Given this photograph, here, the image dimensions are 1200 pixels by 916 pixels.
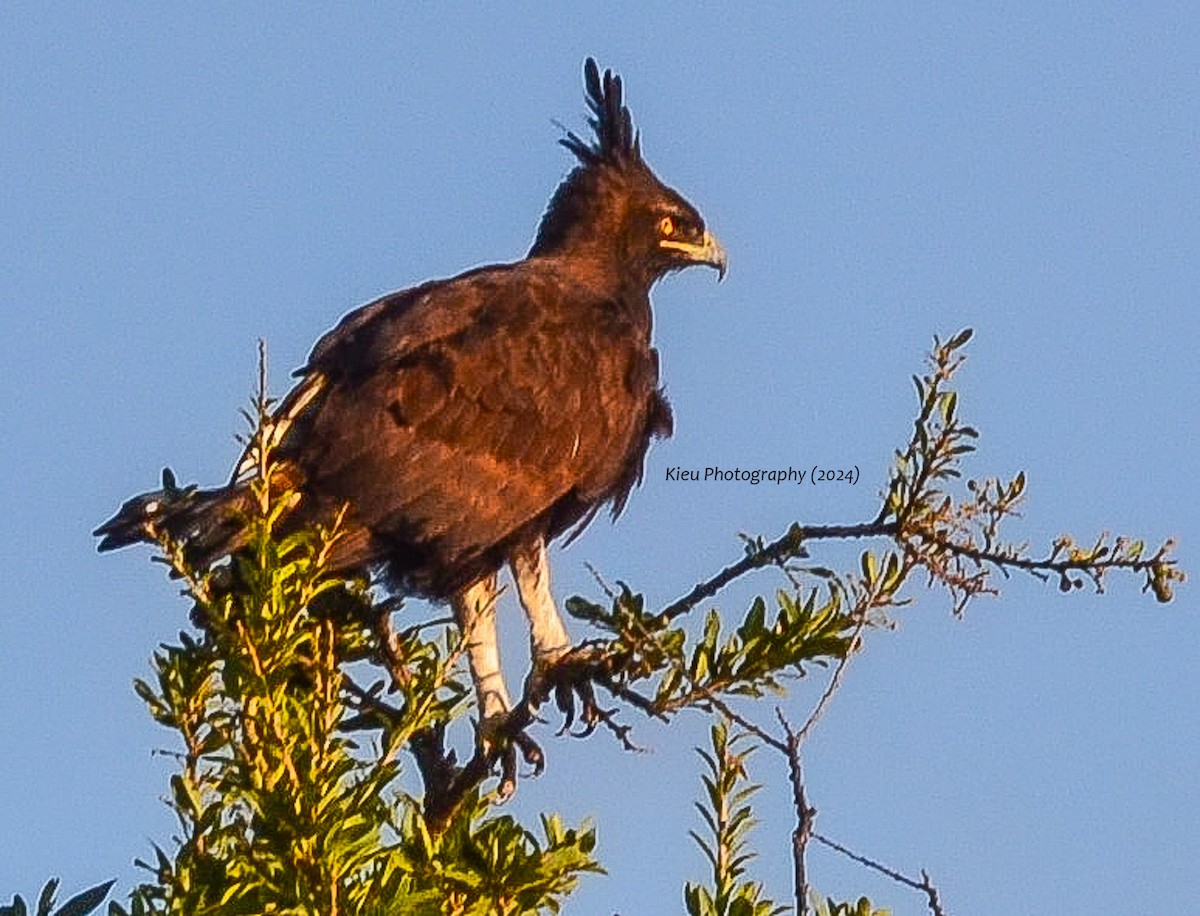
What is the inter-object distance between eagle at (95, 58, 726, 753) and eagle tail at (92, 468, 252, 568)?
1.95ft

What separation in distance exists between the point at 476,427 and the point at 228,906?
3579mm

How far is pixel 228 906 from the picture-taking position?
4285 mm

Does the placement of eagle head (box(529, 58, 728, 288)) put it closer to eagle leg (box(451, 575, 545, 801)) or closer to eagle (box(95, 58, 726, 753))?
eagle (box(95, 58, 726, 753))

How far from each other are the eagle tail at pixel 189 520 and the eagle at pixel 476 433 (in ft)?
1.95

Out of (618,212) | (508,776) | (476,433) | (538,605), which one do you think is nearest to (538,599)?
(538,605)

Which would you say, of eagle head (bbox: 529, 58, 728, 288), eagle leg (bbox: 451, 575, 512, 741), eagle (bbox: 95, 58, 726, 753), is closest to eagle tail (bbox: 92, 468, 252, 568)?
eagle (bbox: 95, 58, 726, 753)

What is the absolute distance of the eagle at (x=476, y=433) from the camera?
7.20 m

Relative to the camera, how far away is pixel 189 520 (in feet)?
20.1

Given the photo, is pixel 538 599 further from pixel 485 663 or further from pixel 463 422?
pixel 463 422

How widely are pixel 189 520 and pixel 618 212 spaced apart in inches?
146

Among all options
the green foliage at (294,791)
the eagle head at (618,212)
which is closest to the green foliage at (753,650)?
the green foliage at (294,791)

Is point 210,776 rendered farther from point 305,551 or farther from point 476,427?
point 476,427

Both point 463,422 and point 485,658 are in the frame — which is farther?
point 463,422

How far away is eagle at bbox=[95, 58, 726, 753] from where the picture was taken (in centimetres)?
720
